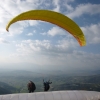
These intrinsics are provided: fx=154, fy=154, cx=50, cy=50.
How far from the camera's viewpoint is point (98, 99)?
1634 centimetres

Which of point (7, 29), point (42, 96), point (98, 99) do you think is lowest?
point (98, 99)

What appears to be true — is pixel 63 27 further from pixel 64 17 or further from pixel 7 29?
pixel 7 29

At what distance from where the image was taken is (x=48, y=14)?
16.7 m

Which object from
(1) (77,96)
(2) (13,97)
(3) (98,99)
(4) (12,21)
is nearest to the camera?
(4) (12,21)

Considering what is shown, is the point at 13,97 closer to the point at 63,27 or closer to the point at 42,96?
the point at 42,96

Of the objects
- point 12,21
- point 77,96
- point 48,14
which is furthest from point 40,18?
point 77,96

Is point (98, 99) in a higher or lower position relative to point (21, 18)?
lower

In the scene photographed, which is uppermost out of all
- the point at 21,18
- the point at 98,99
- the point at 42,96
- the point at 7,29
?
the point at 21,18

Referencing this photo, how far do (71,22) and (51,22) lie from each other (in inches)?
94.2

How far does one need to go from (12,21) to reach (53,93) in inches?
393

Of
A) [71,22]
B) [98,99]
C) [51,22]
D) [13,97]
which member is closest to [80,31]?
[71,22]

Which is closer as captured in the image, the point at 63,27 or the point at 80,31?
the point at 80,31

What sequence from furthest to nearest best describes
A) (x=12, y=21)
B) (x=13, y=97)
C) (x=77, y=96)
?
(x=77, y=96), (x=13, y=97), (x=12, y=21)

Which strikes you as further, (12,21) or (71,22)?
(71,22)
